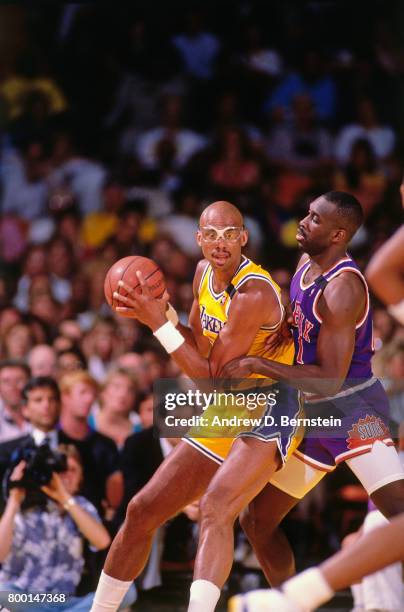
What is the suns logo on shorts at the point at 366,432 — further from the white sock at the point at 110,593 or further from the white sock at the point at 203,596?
the white sock at the point at 110,593

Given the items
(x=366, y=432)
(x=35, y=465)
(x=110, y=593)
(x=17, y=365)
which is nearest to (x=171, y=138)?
(x=17, y=365)

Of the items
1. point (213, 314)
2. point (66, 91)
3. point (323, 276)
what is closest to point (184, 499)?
point (213, 314)

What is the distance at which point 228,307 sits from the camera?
5004 millimetres

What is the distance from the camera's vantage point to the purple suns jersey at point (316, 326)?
16.6 feet

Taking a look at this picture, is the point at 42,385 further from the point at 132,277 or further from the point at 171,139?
the point at 171,139

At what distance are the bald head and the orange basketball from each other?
32cm

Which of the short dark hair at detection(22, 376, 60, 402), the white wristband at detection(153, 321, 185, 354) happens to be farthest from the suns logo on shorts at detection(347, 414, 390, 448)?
the short dark hair at detection(22, 376, 60, 402)

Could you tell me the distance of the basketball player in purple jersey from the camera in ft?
16.0

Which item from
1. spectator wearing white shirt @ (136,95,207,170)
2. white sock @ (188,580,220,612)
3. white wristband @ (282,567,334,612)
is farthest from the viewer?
spectator wearing white shirt @ (136,95,207,170)

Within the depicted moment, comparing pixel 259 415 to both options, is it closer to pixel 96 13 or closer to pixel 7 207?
pixel 7 207

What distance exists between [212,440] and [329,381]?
1.93 ft

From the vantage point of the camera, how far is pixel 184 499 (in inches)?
194

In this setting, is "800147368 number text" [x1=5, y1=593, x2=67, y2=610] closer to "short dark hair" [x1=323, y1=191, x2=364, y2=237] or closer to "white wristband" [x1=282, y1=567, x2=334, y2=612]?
"white wristband" [x1=282, y1=567, x2=334, y2=612]

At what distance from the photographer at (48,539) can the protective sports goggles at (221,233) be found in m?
1.75
